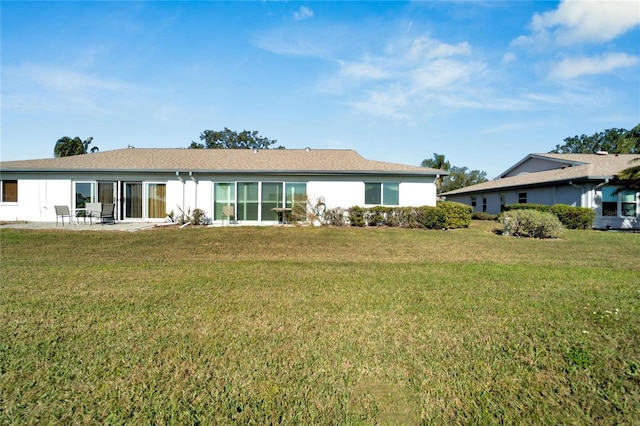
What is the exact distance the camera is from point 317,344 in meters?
3.28

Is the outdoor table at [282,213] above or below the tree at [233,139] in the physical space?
below

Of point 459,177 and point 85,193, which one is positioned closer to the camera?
point 85,193

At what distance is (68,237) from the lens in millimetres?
10844

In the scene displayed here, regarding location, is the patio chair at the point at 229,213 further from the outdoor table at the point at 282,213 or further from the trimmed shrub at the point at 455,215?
the trimmed shrub at the point at 455,215

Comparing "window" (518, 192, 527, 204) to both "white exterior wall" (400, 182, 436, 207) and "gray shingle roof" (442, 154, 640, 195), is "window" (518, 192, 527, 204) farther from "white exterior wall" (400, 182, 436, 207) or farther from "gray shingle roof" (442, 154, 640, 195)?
"white exterior wall" (400, 182, 436, 207)

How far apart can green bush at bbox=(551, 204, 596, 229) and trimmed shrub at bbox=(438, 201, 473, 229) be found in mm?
5143

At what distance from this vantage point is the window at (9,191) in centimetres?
1527

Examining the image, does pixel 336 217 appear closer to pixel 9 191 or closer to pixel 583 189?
pixel 583 189

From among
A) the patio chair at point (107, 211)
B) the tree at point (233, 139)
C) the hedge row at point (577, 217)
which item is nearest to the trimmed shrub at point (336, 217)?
the patio chair at point (107, 211)

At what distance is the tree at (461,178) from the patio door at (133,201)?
4415cm

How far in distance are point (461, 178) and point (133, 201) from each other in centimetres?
4939

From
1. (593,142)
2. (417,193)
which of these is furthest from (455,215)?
(593,142)

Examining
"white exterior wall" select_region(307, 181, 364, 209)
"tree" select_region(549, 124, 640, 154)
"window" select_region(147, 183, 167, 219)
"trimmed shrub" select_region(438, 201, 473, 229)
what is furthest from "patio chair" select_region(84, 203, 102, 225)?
"tree" select_region(549, 124, 640, 154)

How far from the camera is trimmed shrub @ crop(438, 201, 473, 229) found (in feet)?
48.2
